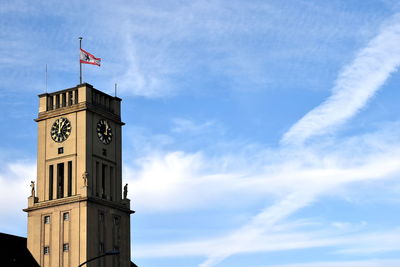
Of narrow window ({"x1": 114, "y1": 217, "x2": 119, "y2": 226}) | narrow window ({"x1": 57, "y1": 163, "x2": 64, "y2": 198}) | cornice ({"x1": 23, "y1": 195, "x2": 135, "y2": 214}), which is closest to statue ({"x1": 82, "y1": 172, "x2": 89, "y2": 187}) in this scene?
cornice ({"x1": 23, "y1": 195, "x2": 135, "y2": 214})

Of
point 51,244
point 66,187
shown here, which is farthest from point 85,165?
point 51,244

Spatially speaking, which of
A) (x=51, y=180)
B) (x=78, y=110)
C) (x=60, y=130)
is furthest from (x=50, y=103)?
(x=51, y=180)

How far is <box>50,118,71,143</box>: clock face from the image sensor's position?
8738cm

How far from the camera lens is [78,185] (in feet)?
278

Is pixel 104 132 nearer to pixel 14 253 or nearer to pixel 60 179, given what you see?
pixel 60 179

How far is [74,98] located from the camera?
290ft

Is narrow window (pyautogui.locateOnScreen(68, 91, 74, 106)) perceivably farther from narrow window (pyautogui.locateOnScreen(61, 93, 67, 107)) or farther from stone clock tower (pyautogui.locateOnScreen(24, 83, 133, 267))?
narrow window (pyautogui.locateOnScreen(61, 93, 67, 107))

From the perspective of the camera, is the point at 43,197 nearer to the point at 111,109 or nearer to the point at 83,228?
the point at 83,228

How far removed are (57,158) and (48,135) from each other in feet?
11.1

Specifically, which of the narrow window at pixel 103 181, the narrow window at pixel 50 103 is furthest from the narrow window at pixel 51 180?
the narrow window at pixel 50 103

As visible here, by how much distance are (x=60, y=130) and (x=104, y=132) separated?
5.16 meters

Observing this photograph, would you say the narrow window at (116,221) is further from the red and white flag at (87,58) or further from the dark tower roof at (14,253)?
the red and white flag at (87,58)

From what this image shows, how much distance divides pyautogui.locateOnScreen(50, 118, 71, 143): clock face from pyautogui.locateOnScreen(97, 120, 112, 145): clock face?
3.55 meters

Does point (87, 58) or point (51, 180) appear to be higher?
point (87, 58)
